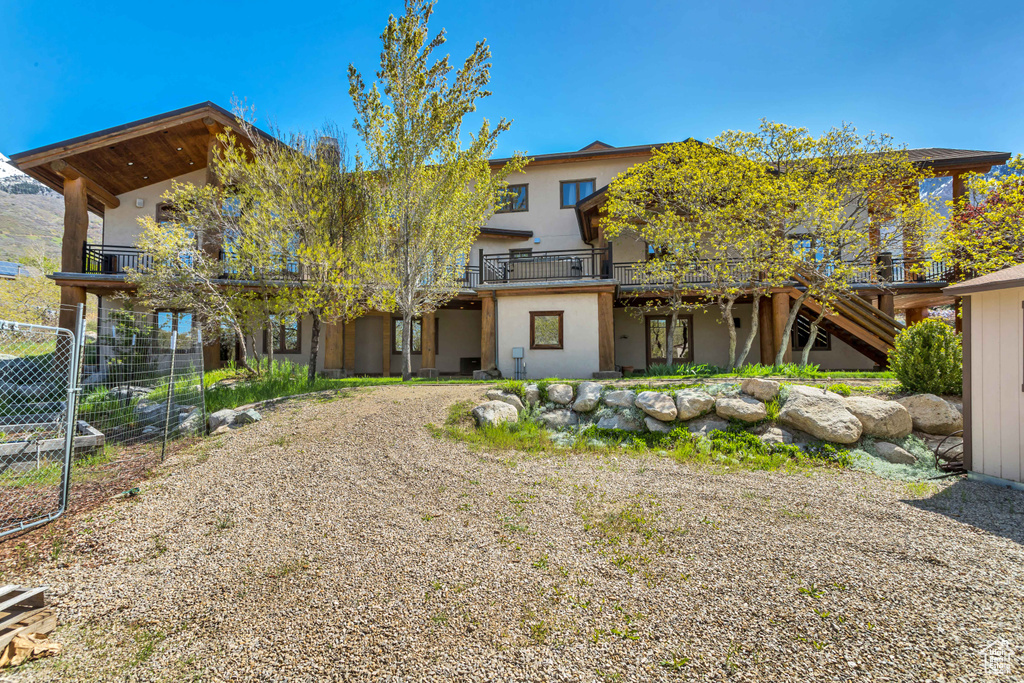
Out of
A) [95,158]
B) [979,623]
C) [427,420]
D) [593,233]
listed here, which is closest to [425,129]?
[427,420]

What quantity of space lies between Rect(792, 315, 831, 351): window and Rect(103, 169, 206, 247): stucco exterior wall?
22.1 m

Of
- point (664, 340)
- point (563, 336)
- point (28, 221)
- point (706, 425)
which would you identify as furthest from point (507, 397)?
point (28, 221)

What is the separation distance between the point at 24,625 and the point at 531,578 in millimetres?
3025

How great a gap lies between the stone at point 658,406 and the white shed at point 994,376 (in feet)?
11.0

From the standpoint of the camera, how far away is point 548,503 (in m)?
4.44

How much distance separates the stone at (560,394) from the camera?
8258mm

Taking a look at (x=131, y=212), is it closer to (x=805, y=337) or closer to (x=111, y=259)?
(x=111, y=259)

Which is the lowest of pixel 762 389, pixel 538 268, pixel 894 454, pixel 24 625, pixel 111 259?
pixel 24 625

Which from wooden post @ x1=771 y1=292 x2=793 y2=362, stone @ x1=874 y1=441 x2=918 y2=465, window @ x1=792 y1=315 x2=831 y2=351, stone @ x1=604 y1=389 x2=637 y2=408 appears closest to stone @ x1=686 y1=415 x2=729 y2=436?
stone @ x1=604 y1=389 x2=637 y2=408

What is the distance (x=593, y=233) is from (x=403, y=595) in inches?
628

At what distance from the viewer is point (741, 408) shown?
6.80 m

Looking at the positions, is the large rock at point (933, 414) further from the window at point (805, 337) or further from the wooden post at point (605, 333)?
the window at point (805, 337)

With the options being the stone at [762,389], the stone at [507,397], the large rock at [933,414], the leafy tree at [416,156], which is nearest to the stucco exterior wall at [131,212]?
the leafy tree at [416,156]

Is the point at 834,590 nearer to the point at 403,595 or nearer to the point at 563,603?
the point at 563,603
